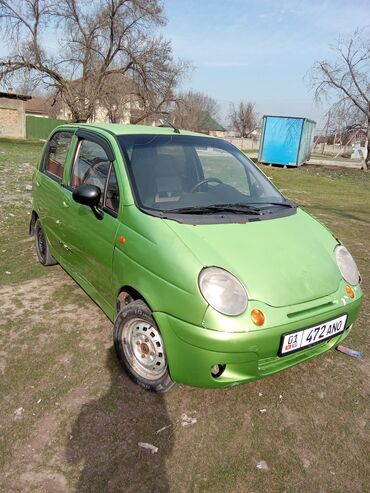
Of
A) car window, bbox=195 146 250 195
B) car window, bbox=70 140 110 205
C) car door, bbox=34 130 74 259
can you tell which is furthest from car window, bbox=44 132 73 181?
car window, bbox=195 146 250 195

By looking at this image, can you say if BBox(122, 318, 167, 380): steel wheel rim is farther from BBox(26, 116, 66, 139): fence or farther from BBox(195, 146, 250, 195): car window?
BBox(26, 116, 66, 139): fence

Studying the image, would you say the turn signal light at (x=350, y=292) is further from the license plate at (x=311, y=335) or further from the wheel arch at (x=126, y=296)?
the wheel arch at (x=126, y=296)

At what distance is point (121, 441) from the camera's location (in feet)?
7.68

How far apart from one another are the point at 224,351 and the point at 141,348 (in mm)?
760

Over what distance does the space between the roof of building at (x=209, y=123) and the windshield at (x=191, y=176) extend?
75.2 metres

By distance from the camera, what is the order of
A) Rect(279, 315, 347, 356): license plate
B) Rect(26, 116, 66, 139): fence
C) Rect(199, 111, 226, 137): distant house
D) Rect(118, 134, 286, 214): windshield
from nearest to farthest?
Rect(279, 315, 347, 356): license plate → Rect(118, 134, 286, 214): windshield → Rect(26, 116, 66, 139): fence → Rect(199, 111, 226, 137): distant house

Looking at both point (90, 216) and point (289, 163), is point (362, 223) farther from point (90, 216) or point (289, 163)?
point (289, 163)

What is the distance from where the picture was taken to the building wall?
32034mm

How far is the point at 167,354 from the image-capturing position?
8.09 feet

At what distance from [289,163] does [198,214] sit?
2225 centimetres

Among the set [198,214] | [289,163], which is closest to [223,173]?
[198,214]

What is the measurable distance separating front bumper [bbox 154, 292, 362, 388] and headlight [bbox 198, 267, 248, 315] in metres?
0.15

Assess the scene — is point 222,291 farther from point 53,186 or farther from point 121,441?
point 53,186

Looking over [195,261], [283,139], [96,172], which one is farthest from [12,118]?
[195,261]
